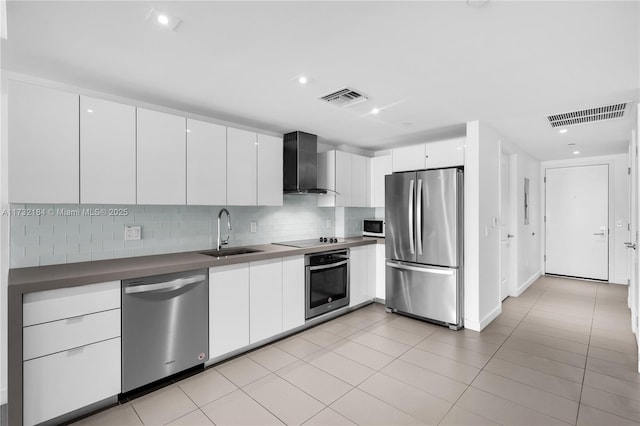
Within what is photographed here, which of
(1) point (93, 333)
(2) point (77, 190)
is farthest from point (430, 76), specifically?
(1) point (93, 333)

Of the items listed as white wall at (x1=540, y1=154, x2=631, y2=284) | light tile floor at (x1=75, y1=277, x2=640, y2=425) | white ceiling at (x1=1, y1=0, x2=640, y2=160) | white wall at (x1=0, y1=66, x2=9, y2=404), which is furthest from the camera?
white wall at (x1=540, y1=154, x2=631, y2=284)

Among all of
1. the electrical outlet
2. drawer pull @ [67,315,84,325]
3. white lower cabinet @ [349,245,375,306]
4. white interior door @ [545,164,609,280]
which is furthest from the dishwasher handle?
white interior door @ [545,164,609,280]

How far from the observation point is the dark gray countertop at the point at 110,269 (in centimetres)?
193

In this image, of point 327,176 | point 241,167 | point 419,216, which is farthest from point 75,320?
point 419,216

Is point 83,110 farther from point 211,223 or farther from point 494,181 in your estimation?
point 494,181

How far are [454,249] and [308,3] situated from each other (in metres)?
2.99

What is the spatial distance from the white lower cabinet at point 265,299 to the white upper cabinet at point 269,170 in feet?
2.41

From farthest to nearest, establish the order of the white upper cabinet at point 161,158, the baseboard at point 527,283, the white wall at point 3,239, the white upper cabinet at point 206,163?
the baseboard at point 527,283, the white upper cabinet at point 206,163, the white upper cabinet at point 161,158, the white wall at point 3,239

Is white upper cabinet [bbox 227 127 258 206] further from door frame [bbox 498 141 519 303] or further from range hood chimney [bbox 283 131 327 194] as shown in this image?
door frame [bbox 498 141 519 303]

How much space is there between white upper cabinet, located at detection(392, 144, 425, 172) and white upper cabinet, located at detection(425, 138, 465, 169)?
0.09 meters

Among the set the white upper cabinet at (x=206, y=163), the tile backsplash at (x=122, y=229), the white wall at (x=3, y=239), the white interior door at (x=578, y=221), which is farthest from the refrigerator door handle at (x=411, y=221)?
the white interior door at (x=578, y=221)

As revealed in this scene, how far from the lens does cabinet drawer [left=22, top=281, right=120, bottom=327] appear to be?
188cm

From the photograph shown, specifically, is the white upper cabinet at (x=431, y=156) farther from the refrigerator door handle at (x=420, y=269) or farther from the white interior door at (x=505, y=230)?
the white interior door at (x=505, y=230)

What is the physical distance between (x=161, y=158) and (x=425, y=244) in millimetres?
3021
